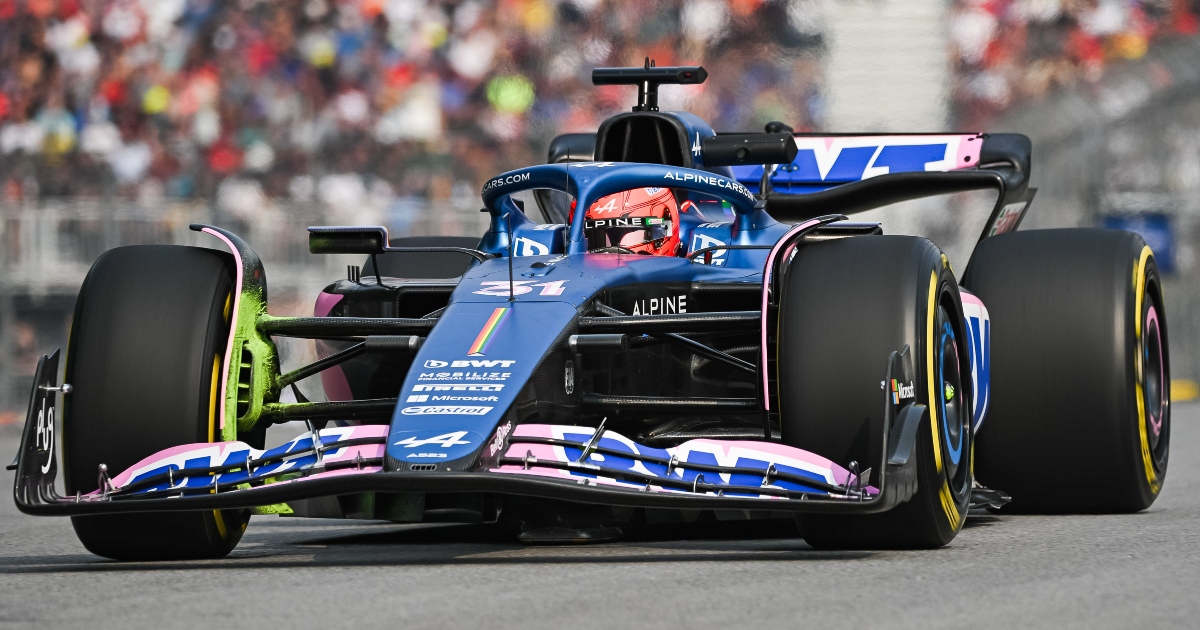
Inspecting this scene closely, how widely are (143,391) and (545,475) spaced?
141 cm

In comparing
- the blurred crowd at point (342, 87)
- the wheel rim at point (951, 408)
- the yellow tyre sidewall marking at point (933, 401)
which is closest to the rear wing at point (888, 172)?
the wheel rim at point (951, 408)

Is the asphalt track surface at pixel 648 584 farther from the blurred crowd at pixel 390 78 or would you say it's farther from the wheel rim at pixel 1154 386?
the blurred crowd at pixel 390 78

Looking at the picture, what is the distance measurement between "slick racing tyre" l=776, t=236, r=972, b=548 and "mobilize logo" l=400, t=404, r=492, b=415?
2.96ft

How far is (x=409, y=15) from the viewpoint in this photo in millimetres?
15008

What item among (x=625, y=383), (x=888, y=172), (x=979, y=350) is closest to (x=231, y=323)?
(x=625, y=383)

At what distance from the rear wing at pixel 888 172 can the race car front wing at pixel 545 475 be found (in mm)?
3687

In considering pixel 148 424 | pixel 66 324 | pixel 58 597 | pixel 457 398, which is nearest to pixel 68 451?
pixel 148 424

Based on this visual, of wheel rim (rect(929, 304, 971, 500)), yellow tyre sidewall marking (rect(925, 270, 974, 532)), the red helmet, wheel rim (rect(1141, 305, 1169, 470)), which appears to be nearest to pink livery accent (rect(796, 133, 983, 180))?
wheel rim (rect(1141, 305, 1169, 470))

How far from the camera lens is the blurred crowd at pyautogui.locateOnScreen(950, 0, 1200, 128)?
13594mm

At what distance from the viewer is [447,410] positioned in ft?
15.0

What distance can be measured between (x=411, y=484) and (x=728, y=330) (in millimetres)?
1221

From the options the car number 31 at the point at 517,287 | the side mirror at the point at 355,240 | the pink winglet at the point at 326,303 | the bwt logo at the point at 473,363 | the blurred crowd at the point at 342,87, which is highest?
the blurred crowd at the point at 342,87

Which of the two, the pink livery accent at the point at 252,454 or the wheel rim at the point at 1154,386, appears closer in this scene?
the pink livery accent at the point at 252,454

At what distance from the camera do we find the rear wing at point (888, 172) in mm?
8297
